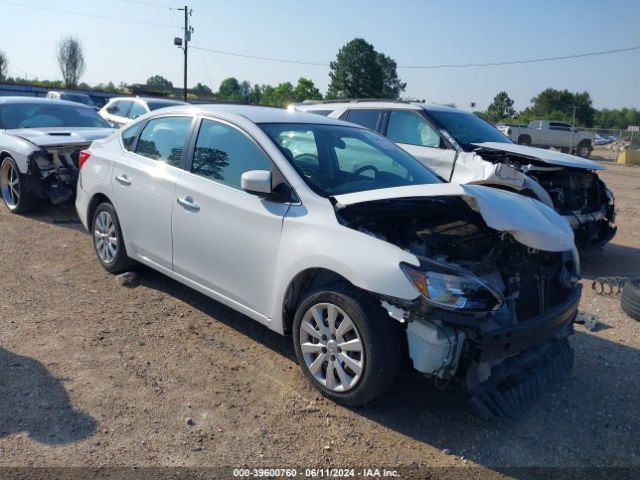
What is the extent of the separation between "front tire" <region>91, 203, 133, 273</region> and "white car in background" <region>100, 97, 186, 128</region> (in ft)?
26.0

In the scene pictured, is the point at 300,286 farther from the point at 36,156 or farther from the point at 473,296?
the point at 36,156

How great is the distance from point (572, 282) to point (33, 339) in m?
3.92

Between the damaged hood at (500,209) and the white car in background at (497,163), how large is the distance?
2.34 metres

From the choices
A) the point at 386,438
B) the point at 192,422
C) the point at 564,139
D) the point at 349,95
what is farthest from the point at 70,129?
the point at 349,95

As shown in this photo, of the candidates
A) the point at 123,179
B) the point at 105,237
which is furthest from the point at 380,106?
the point at 105,237

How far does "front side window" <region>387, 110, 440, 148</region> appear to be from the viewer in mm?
7500

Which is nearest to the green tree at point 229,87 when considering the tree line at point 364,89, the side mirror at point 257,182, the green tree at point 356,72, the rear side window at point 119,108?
the tree line at point 364,89

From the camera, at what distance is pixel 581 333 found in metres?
4.75

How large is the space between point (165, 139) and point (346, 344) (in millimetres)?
2642

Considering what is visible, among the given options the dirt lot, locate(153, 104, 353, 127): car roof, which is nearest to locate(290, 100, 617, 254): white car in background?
the dirt lot

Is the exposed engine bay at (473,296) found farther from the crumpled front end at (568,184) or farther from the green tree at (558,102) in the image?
the green tree at (558,102)

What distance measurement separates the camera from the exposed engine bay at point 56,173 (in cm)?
763

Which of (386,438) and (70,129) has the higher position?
(70,129)

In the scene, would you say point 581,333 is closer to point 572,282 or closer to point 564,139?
point 572,282
